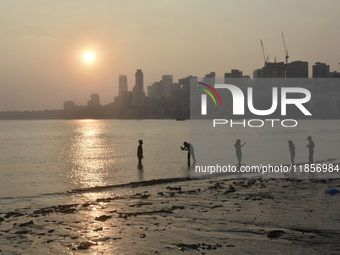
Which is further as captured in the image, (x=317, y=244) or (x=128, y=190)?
(x=128, y=190)

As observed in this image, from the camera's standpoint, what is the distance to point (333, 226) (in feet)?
32.3

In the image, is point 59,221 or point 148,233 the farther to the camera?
point 59,221

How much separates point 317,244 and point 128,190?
11.5 meters

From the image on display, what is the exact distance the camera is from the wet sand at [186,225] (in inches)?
339

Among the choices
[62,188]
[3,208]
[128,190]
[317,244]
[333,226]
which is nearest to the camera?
[317,244]

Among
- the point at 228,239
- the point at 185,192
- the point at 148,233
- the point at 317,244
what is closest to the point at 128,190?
the point at 185,192

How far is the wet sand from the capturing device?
28.3 feet

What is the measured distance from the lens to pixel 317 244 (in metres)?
8.45

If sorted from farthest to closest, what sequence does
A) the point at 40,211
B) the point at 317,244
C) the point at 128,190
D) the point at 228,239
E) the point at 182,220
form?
1. the point at 128,190
2. the point at 40,211
3. the point at 182,220
4. the point at 228,239
5. the point at 317,244

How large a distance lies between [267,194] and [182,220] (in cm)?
539

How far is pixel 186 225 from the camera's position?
10.5 meters

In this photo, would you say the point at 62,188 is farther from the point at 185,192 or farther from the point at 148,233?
the point at 148,233

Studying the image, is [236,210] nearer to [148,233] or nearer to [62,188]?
[148,233]

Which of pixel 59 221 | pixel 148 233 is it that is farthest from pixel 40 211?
pixel 148 233
